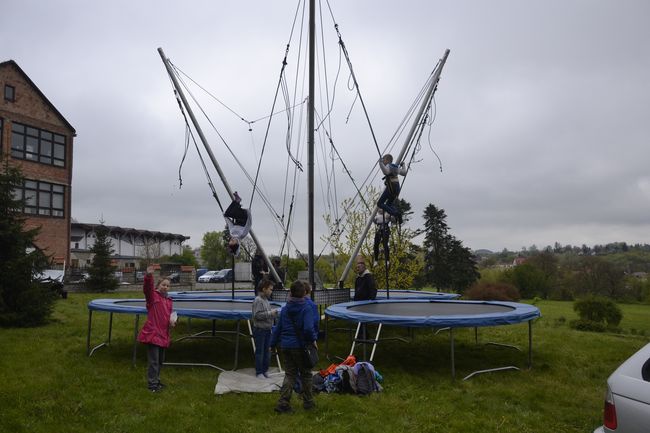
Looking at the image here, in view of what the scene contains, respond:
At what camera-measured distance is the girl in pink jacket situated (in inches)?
208

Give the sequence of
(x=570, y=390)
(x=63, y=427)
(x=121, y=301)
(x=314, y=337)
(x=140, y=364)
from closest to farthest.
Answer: (x=63, y=427)
(x=314, y=337)
(x=570, y=390)
(x=140, y=364)
(x=121, y=301)

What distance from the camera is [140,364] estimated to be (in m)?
6.55

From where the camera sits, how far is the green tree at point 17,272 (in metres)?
9.12

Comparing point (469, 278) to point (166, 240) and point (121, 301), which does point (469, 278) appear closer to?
point (121, 301)

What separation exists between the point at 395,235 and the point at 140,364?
12405 mm

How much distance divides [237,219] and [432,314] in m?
3.38

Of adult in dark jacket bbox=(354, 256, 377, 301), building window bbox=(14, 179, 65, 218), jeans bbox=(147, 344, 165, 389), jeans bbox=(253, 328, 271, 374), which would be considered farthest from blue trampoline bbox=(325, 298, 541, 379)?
Result: building window bbox=(14, 179, 65, 218)

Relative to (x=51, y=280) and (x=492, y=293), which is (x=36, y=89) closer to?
(x=51, y=280)

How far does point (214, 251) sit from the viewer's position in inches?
1795

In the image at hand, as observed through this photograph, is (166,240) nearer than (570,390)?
No

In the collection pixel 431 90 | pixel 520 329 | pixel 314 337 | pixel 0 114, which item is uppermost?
pixel 0 114

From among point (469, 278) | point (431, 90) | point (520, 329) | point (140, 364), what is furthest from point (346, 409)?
point (469, 278)

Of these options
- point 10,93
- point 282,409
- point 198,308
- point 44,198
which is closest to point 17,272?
point 198,308

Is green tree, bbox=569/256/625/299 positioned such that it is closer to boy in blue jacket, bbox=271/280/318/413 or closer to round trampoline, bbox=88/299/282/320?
round trampoline, bbox=88/299/282/320
